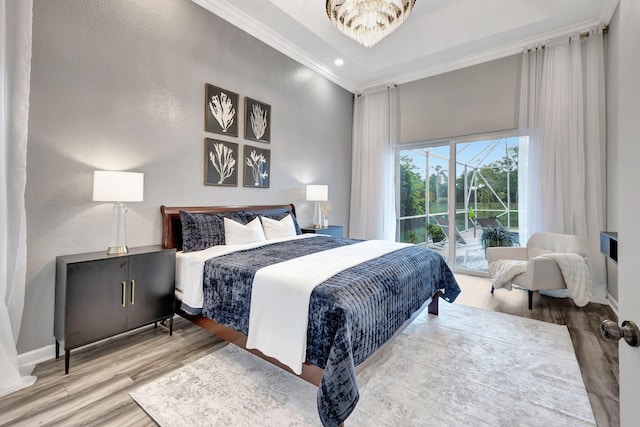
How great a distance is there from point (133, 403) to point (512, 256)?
404 cm

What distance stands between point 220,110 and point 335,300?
8.94 ft

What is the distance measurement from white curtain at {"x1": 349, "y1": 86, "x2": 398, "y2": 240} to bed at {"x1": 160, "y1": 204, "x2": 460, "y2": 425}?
2190 millimetres

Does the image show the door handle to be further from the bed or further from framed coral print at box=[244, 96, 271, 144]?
framed coral print at box=[244, 96, 271, 144]

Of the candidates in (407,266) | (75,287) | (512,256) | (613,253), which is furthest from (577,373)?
(75,287)

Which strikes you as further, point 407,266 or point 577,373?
point 407,266

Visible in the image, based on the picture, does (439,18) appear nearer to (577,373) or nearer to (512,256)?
(512,256)

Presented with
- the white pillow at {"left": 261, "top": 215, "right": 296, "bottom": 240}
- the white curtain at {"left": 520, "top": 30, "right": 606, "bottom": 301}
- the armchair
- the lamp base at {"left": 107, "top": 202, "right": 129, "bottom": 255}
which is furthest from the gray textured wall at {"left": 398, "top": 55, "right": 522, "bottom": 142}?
the lamp base at {"left": 107, "top": 202, "right": 129, "bottom": 255}

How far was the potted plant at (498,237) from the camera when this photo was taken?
4213 millimetres

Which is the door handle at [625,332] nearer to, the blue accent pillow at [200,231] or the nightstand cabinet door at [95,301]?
the nightstand cabinet door at [95,301]

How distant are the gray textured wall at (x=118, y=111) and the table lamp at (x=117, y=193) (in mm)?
254

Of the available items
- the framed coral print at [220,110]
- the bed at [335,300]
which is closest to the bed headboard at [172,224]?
the bed at [335,300]

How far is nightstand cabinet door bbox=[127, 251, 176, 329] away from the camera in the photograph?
2.31 meters

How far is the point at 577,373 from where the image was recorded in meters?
2.02

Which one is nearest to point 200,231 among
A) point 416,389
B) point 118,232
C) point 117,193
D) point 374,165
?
point 118,232
